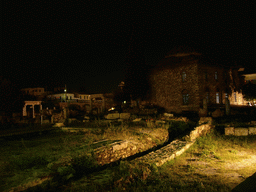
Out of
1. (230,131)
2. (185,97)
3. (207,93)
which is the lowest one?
(230,131)

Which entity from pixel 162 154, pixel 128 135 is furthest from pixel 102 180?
pixel 128 135

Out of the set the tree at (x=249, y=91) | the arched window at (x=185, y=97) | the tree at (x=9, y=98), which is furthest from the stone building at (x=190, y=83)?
the tree at (x=9, y=98)

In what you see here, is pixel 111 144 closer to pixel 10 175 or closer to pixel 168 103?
pixel 10 175

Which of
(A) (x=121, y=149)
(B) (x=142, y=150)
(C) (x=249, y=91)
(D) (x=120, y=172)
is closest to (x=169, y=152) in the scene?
(B) (x=142, y=150)

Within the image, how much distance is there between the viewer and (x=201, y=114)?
774 inches

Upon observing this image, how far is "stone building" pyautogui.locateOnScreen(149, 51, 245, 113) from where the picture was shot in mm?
25688

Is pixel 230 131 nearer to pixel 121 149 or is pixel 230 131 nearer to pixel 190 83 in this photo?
pixel 121 149

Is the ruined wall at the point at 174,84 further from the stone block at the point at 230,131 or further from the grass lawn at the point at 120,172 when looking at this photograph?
the grass lawn at the point at 120,172

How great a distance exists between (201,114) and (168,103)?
8.97 m

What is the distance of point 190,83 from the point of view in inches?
1031

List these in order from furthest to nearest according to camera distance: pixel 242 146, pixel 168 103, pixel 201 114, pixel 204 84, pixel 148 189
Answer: pixel 168 103, pixel 204 84, pixel 201 114, pixel 242 146, pixel 148 189

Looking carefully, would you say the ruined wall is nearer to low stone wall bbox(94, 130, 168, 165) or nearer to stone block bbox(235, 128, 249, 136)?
stone block bbox(235, 128, 249, 136)

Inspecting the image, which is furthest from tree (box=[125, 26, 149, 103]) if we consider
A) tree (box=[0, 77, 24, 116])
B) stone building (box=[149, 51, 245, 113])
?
tree (box=[0, 77, 24, 116])

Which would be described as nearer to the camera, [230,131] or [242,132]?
[242,132]
